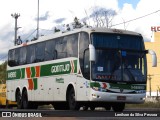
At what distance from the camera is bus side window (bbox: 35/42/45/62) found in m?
27.0

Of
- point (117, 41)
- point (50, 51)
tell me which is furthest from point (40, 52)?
point (117, 41)

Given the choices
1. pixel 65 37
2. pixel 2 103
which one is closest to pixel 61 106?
pixel 65 37

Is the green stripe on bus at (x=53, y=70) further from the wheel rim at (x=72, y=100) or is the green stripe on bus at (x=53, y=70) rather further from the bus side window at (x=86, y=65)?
the wheel rim at (x=72, y=100)

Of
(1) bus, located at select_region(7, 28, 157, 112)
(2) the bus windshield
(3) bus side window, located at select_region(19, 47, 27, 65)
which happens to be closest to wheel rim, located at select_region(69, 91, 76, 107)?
(1) bus, located at select_region(7, 28, 157, 112)

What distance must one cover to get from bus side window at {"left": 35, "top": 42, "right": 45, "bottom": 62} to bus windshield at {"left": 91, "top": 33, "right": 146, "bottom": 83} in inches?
210

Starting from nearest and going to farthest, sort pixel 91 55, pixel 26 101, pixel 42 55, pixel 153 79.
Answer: pixel 91 55 → pixel 42 55 → pixel 26 101 → pixel 153 79

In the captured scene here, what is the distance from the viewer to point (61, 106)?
27.9m

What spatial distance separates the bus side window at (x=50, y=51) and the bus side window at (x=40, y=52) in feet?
1.62

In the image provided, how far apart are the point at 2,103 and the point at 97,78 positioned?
→ 65.4 ft

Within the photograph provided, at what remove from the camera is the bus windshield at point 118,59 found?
864 inches

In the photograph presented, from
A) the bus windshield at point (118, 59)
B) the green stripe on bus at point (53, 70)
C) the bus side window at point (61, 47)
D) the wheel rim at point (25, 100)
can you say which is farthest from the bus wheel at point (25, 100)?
the bus windshield at point (118, 59)

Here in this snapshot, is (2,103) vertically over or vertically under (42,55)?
under

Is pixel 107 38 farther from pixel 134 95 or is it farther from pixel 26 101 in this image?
pixel 26 101

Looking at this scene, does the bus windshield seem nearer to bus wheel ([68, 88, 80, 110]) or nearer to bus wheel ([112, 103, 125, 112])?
bus wheel ([68, 88, 80, 110])
